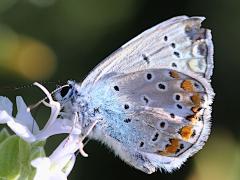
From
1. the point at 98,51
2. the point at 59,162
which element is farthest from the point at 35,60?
the point at 59,162

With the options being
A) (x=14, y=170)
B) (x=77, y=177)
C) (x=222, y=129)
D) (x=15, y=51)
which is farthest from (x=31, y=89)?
(x=14, y=170)

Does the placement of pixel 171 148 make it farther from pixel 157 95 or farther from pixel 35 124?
pixel 35 124

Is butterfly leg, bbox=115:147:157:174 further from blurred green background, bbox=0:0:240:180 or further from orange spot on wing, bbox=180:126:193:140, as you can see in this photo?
blurred green background, bbox=0:0:240:180

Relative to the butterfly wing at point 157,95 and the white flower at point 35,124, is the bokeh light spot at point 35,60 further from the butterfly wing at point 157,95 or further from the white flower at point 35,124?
the white flower at point 35,124

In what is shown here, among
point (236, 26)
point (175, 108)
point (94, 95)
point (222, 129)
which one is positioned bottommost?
point (222, 129)

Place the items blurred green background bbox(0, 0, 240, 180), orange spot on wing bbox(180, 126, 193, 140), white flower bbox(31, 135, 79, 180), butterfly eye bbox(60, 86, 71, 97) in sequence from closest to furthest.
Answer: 1. white flower bbox(31, 135, 79, 180)
2. butterfly eye bbox(60, 86, 71, 97)
3. orange spot on wing bbox(180, 126, 193, 140)
4. blurred green background bbox(0, 0, 240, 180)

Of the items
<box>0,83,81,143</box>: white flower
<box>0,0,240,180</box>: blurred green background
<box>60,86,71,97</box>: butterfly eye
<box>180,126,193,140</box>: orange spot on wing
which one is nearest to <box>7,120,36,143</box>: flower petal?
<box>0,83,81,143</box>: white flower

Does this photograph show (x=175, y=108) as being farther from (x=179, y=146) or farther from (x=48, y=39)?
(x=48, y=39)
